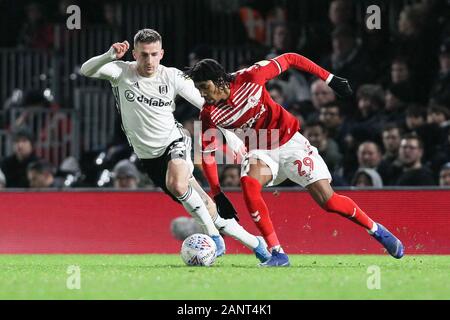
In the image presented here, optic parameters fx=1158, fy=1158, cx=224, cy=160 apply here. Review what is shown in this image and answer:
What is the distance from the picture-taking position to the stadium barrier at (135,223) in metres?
11.0

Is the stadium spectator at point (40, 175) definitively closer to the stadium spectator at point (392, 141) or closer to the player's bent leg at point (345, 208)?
the stadium spectator at point (392, 141)

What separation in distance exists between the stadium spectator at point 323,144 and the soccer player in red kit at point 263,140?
356 centimetres

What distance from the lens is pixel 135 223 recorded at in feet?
37.7

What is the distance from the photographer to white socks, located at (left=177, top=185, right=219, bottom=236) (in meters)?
9.15

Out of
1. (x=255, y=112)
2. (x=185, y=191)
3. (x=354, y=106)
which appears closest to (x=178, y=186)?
(x=185, y=191)

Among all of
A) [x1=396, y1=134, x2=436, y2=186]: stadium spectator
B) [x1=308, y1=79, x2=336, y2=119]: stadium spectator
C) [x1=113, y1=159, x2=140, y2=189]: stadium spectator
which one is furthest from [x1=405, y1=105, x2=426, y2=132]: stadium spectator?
[x1=113, y1=159, x2=140, y2=189]: stadium spectator

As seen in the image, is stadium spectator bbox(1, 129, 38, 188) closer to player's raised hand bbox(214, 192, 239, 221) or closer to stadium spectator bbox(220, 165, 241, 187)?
stadium spectator bbox(220, 165, 241, 187)

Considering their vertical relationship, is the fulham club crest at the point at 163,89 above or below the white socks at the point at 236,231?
above

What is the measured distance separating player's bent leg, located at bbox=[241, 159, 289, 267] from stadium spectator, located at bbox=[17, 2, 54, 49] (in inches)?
302

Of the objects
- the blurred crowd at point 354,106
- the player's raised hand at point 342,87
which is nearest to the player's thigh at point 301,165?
the player's raised hand at point 342,87

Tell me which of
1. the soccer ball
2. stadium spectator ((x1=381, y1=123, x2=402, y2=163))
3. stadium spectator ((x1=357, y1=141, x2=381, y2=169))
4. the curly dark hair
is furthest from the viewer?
stadium spectator ((x1=381, y1=123, x2=402, y2=163))

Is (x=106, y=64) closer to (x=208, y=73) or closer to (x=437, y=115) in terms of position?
(x=208, y=73)

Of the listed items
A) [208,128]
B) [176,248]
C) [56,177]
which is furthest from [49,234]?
[208,128]
